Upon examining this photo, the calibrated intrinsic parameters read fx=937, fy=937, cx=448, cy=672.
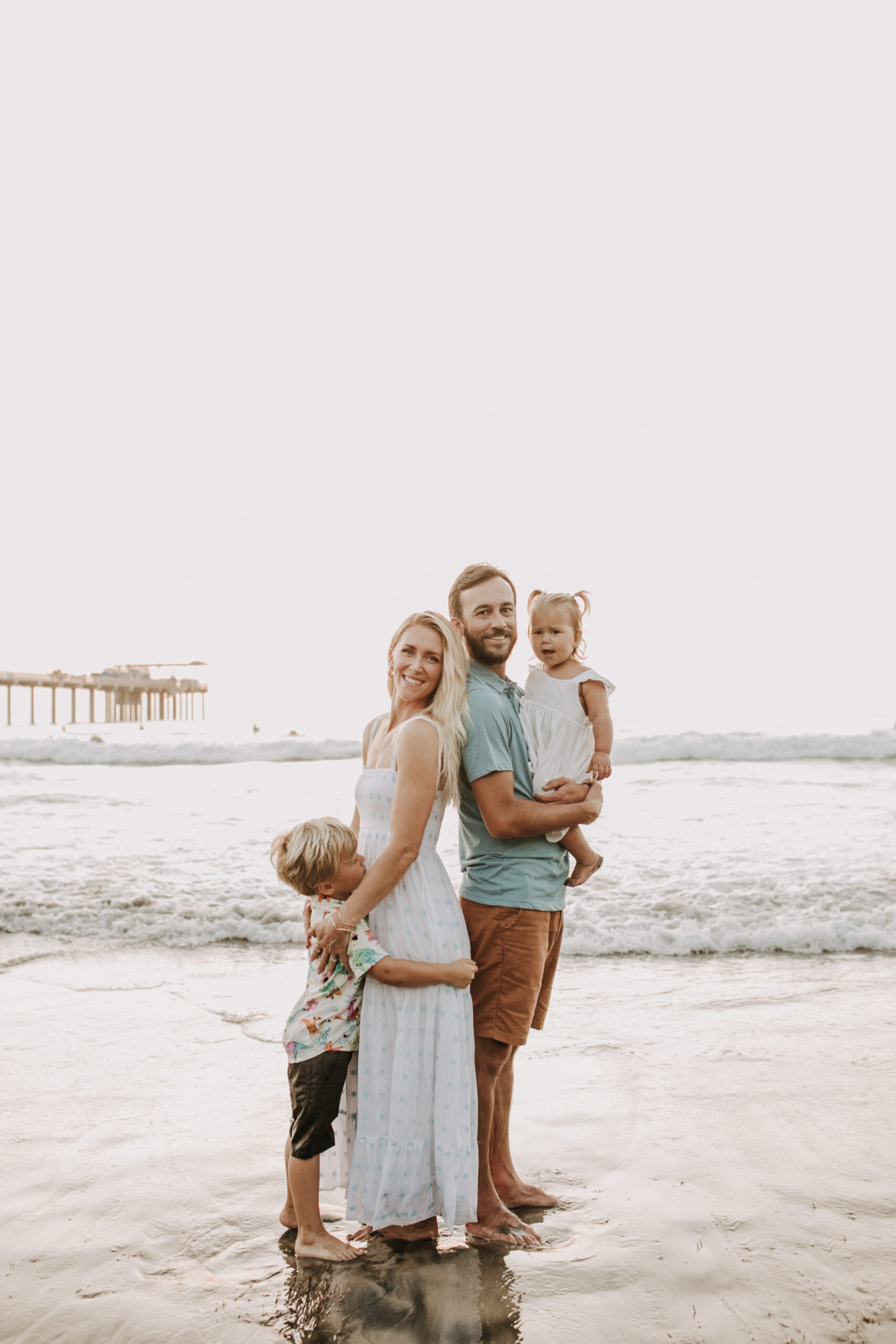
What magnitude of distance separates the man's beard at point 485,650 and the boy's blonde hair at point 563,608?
10.2 inches

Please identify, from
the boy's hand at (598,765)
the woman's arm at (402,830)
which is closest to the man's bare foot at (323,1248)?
the woman's arm at (402,830)

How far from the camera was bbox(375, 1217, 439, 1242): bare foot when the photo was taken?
9.18ft

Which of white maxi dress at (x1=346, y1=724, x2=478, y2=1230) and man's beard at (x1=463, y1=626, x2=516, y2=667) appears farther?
man's beard at (x1=463, y1=626, x2=516, y2=667)

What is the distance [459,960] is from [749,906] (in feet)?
17.9

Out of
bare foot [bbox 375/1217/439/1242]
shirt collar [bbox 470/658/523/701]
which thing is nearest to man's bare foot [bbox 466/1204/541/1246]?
bare foot [bbox 375/1217/439/1242]

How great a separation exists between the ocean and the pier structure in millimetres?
26824

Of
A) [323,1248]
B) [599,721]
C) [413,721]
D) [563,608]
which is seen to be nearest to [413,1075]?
[323,1248]

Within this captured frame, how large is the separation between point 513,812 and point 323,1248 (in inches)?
53.3

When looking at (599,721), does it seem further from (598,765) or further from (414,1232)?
(414,1232)

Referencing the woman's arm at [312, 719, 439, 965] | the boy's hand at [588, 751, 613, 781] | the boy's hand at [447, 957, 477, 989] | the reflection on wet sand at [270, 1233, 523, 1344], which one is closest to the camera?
the reflection on wet sand at [270, 1233, 523, 1344]

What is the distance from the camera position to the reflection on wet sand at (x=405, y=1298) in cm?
235

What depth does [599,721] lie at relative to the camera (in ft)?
10.4

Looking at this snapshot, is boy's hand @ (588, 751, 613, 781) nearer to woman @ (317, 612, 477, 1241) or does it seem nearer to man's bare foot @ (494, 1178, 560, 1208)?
woman @ (317, 612, 477, 1241)

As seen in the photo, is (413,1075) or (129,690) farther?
(129,690)
